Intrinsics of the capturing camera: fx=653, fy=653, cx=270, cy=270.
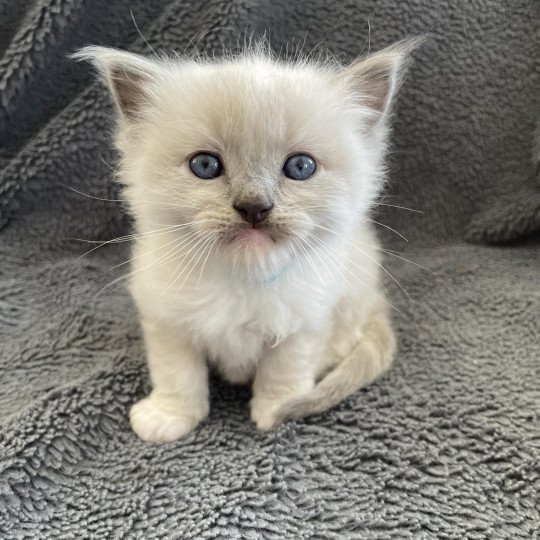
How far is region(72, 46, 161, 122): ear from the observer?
1.03 meters

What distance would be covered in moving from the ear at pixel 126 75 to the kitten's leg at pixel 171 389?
1.22 feet

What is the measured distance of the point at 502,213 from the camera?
1.67 m

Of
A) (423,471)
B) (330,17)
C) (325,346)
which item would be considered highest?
(330,17)

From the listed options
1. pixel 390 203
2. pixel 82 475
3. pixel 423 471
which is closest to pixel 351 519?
pixel 423 471

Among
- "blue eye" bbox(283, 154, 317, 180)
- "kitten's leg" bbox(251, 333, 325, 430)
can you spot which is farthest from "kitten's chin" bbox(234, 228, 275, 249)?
"kitten's leg" bbox(251, 333, 325, 430)

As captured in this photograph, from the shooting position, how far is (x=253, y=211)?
911mm

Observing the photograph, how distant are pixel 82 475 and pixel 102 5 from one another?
106 cm

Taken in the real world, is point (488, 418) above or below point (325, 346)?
below

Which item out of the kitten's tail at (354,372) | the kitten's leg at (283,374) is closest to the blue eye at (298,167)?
the kitten's leg at (283,374)

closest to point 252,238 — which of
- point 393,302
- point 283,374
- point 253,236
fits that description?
point 253,236

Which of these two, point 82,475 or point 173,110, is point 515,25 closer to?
point 173,110

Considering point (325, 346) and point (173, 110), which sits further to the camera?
point (325, 346)

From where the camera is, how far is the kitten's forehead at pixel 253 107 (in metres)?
0.94

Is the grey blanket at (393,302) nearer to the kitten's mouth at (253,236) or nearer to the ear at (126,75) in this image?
the kitten's mouth at (253,236)
